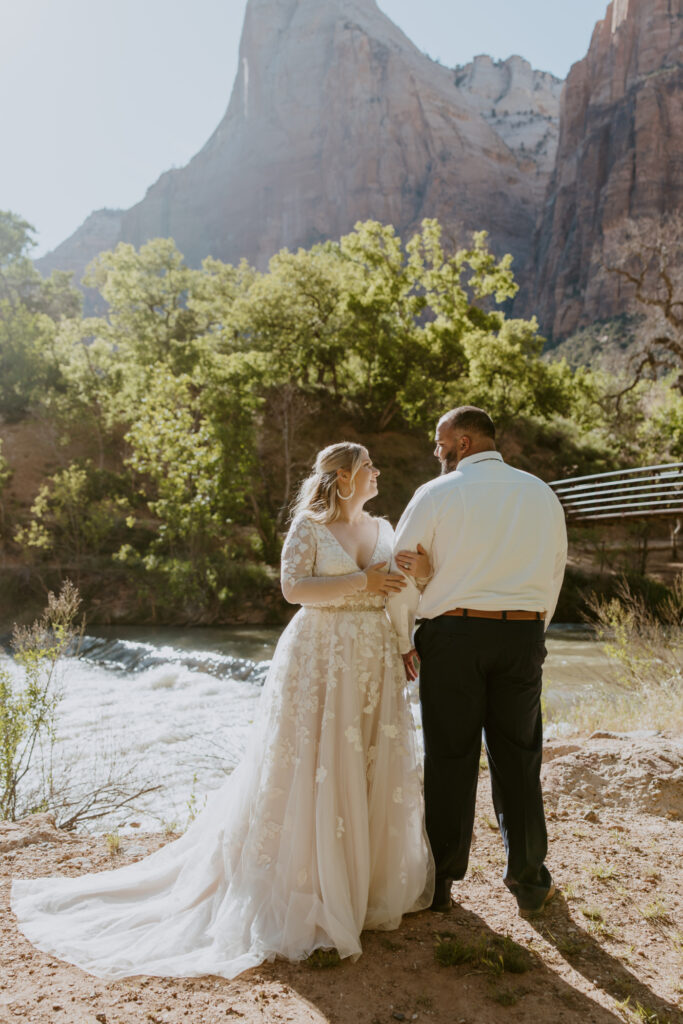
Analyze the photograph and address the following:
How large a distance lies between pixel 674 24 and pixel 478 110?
37145 millimetres

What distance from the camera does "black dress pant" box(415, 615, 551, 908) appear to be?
119 inches

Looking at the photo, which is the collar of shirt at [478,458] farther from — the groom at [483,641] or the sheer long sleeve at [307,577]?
the sheer long sleeve at [307,577]

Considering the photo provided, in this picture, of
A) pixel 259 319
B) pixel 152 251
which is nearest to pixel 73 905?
pixel 259 319

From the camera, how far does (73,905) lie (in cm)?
325

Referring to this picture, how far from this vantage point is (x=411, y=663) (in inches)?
130

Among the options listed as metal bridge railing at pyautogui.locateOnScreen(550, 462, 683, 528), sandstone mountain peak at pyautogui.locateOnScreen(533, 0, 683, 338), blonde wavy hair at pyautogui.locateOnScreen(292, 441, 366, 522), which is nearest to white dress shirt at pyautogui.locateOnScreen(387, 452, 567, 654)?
blonde wavy hair at pyautogui.locateOnScreen(292, 441, 366, 522)

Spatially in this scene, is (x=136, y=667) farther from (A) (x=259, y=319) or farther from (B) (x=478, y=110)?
(B) (x=478, y=110)

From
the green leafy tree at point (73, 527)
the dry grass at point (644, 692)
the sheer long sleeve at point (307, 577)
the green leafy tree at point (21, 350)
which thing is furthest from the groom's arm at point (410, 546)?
the green leafy tree at point (21, 350)

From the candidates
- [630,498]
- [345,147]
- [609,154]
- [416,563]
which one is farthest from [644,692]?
[345,147]

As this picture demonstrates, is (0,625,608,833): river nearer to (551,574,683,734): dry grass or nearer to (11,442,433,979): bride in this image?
(551,574,683,734): dry grass

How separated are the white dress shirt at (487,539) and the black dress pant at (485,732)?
0.11 meters

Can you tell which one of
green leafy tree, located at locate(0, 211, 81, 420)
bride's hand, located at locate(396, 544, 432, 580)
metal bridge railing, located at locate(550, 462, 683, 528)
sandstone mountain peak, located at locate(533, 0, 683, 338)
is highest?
sandstone mountain peak, located at locate(533, 0, 683, 338)

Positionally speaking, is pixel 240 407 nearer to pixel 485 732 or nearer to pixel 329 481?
pixel 329 481

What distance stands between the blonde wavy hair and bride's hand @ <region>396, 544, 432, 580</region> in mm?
405
